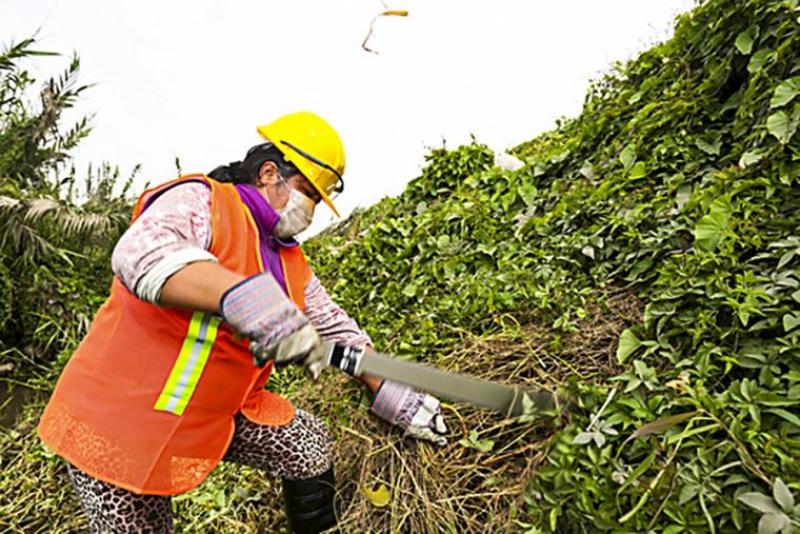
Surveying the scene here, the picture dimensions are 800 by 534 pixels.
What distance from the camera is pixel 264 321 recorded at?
142 cm

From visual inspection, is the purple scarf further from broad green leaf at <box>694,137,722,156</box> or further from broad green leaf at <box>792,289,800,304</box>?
broad green leaf at <box>694,137,722,156</box>

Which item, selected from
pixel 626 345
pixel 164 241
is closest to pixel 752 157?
pixel 626 345

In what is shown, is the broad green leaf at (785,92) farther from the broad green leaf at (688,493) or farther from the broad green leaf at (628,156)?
the broad green leaf at (688,493)

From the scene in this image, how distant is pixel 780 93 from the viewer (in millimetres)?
2051

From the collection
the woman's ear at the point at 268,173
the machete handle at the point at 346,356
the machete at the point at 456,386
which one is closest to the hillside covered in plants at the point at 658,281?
the machete at the point at 456,386

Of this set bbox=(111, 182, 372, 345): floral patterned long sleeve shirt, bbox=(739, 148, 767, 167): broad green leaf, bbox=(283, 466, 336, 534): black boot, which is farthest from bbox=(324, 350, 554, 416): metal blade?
bbox=(739, 148, 767, 167): broad green leaf

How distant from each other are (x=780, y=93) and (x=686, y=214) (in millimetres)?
508

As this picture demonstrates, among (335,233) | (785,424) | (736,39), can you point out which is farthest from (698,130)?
(335,233)

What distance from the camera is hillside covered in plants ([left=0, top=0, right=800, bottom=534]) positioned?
1.43m

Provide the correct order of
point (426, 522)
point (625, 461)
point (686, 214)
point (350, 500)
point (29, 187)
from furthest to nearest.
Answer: point (29, 187) → point (350, 500) → point (686, 214) → point (426, 522) → point (625, 461)

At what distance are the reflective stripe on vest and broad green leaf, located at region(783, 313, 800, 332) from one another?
5.01ft

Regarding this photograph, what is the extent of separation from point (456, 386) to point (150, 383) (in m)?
0.89

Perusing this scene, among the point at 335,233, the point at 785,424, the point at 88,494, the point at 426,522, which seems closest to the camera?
the point at 785,424

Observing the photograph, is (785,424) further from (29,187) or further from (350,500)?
(29,187)
